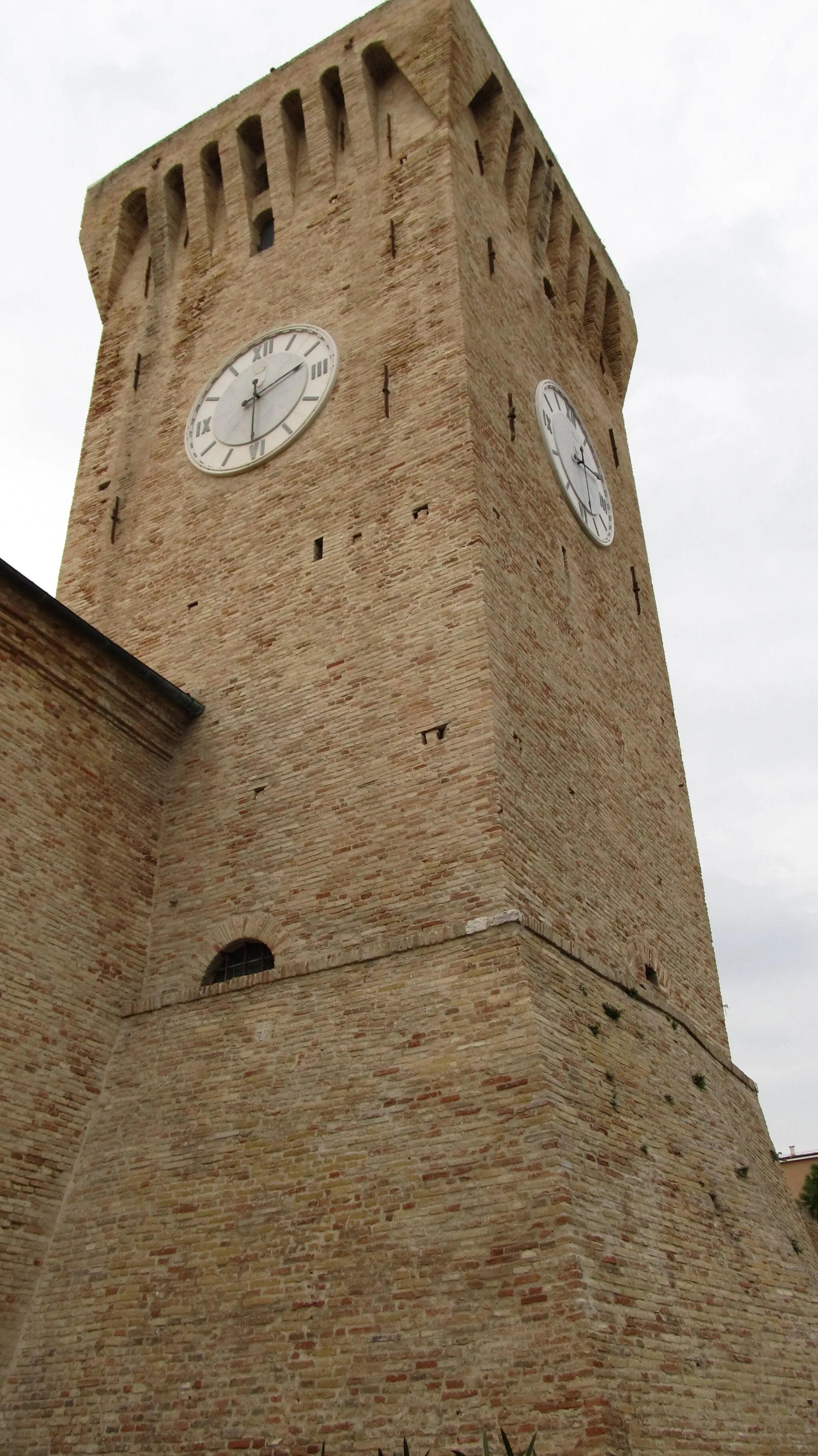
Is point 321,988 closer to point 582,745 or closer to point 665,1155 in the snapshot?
point 665,1155

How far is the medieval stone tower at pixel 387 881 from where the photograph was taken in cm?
653

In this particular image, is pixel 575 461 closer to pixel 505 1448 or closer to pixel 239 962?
pixel 239 962

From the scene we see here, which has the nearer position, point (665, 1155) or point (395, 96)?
point (665, 1155)

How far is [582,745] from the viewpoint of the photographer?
1030cm

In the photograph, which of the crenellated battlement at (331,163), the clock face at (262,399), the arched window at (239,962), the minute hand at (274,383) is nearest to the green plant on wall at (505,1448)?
the arched window at (239,962)

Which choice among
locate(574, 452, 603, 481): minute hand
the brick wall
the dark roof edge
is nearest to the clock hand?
locate(574, 452, 603, 481): minute hand

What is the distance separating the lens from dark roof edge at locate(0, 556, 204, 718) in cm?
889

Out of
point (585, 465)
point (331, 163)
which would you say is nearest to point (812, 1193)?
point (585, 465)

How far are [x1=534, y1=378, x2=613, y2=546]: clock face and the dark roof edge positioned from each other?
14.8 feet

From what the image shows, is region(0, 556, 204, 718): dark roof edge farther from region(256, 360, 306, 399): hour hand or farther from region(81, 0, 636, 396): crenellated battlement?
region(81, 0, 636, 396): crenellated battlement

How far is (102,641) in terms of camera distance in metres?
9.59

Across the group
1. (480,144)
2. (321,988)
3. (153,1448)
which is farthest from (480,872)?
(480,144)

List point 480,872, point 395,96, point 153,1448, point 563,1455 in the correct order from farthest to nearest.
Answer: point 395,96
point 480,872
point 153,1448
point 563,1455

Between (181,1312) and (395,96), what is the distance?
1186cm
